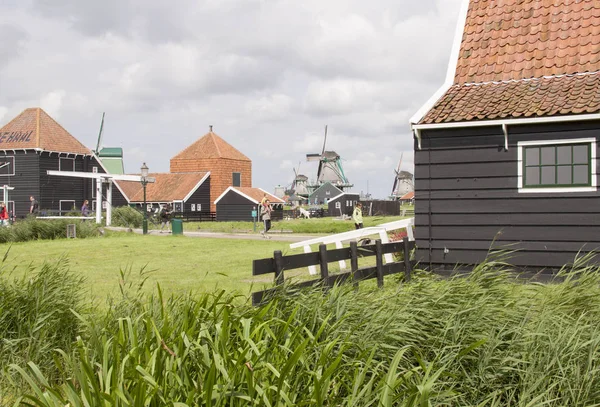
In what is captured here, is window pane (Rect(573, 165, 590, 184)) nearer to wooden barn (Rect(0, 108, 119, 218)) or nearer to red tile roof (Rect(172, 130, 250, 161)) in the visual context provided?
wooden barn (Rect(0, 108, 119, 218))

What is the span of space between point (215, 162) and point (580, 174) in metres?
57.2

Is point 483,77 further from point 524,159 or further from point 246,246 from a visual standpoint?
point 246,246

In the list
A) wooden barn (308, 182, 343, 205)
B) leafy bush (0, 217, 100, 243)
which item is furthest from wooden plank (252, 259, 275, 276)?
wooden barn (308, 182, 343, 205)

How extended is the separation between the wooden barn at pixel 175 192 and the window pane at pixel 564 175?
51122 millimetres

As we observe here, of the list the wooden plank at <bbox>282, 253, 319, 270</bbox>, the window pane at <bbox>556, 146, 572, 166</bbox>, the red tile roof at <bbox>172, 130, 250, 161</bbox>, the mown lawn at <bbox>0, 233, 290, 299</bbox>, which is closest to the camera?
the wooden plank at <bbox>282, 253, 319, 270</bbox>

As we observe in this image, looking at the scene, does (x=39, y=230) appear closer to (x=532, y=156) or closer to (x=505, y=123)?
(x=505, y=123)

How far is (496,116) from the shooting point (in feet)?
36.9

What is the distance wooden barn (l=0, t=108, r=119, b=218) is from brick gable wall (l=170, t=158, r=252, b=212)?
1364 centimetres

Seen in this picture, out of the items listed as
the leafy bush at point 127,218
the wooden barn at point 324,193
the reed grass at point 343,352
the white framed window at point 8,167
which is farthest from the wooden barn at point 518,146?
the wooden barn at point 324,193

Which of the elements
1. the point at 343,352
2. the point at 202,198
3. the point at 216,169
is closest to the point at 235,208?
the point at 202,198

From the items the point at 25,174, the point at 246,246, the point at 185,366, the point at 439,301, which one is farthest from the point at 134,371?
the point at 25,174

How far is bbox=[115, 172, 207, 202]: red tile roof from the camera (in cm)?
6256

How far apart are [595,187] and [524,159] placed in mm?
1275

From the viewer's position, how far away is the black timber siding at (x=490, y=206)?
10.9 m
